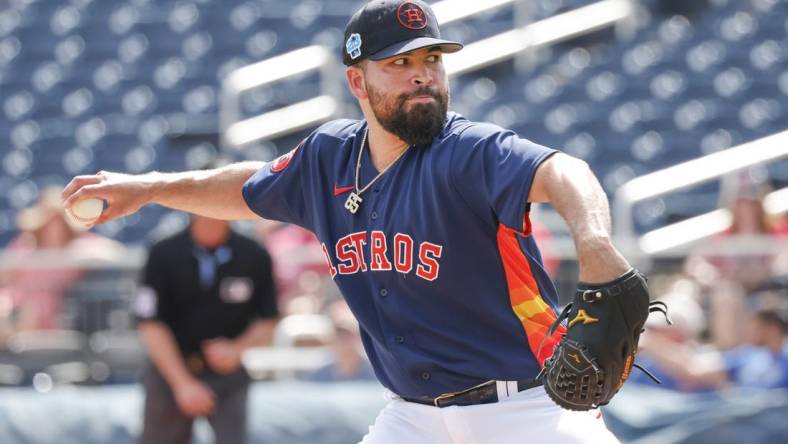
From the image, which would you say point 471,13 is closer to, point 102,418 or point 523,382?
point 102,418

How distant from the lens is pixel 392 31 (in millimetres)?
3672

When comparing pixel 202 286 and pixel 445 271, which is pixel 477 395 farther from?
pixel 202 286

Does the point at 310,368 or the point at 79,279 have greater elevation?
the point at 79,279

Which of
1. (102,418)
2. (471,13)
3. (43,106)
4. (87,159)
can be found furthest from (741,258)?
(43,106)

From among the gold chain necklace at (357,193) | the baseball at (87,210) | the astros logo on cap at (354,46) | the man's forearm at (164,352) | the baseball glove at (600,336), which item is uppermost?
the astros logo on cap at (354,46)

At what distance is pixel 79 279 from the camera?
7348mm

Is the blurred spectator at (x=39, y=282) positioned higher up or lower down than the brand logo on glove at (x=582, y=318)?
lower down

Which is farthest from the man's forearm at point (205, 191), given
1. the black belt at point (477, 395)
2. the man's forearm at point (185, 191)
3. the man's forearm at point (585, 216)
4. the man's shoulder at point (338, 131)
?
the man's forearm at point (585, 216)

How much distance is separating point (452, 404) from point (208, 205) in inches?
42.8

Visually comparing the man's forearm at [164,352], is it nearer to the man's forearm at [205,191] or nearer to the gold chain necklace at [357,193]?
the man's forearm at [205,191]

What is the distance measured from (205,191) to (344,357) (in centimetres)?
322

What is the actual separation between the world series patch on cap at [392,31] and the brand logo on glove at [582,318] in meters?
0.93

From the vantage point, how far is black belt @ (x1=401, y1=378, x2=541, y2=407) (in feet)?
11.9

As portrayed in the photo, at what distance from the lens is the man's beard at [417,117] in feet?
11.9
